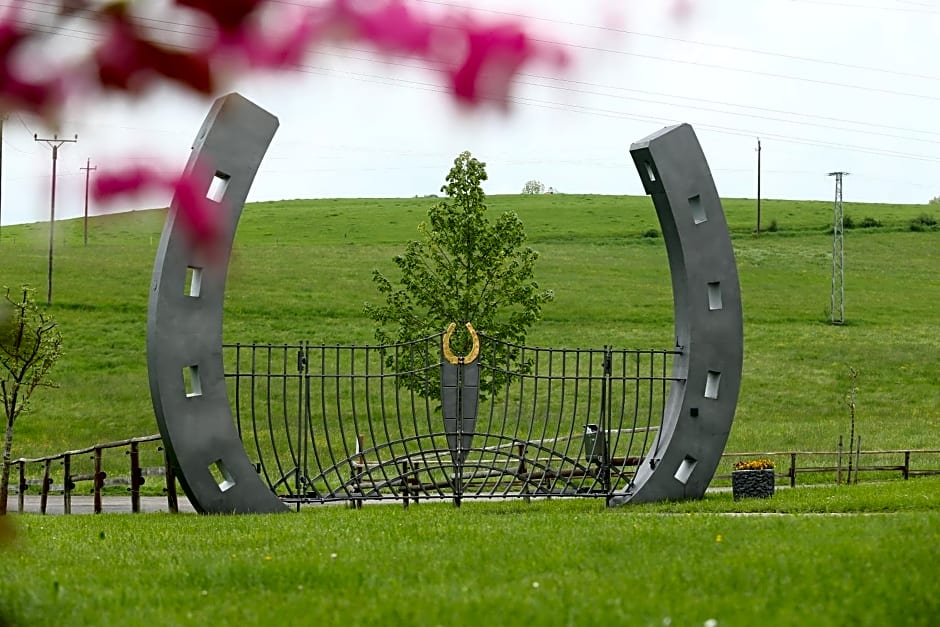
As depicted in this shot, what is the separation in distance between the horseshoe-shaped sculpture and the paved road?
18.8 feet

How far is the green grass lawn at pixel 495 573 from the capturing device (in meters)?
4.94

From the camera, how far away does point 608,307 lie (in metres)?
43.7

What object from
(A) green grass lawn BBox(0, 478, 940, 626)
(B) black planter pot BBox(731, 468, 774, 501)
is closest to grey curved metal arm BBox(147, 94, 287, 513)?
(A) green grass lawn BBox(0, 478, 940, 626)

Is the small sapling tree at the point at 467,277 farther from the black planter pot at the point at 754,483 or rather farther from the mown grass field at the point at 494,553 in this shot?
the black planter pot at the point at 754,483

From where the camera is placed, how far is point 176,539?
26.8 ft

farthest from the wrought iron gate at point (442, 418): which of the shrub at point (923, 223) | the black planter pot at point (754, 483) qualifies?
the shrub at point (923, 223)

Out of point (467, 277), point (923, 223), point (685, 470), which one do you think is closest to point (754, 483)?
point (685, 470)

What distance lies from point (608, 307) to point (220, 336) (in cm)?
3393

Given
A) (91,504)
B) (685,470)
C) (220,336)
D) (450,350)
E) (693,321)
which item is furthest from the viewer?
(91,504)

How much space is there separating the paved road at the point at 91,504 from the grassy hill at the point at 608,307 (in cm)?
418

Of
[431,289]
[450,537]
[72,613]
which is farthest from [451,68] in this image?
[431,289]

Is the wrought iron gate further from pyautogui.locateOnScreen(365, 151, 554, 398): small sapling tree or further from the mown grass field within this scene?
the mown grass field

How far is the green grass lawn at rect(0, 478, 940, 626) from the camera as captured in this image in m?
4.94

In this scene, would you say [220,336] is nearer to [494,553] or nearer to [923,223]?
[494,553]
